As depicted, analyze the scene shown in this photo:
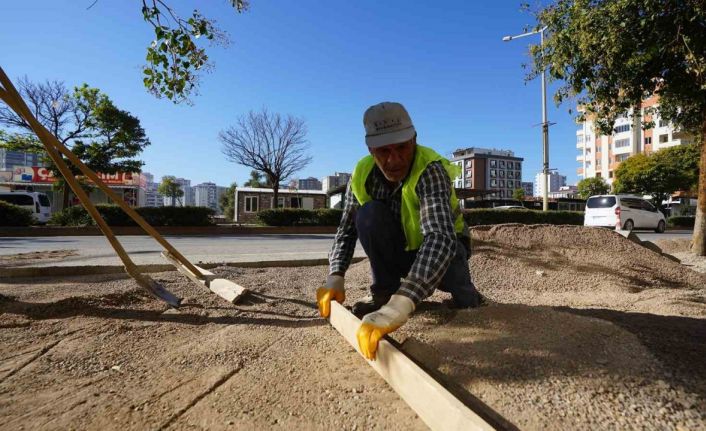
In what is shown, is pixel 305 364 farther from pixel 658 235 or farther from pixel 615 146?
pixel 615 146

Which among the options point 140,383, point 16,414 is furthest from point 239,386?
point 16,414

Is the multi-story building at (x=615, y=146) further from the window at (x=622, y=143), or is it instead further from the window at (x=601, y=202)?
the window at (x=601, y=202)

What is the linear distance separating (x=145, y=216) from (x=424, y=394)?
16989 millimetres

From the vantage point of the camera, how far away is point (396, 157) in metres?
1.95

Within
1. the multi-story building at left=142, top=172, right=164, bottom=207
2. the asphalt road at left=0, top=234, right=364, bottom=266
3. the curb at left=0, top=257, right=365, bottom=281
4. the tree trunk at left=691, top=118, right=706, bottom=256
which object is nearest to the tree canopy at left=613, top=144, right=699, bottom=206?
the tree trunk at left=691, top=118, right=706, bottom=256

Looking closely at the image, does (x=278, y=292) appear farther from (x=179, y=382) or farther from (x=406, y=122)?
(x=406, y=122)

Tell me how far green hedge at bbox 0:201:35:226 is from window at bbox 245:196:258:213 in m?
18.0

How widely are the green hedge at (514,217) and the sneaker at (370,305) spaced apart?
49.9ft

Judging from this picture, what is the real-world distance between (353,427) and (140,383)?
962mm

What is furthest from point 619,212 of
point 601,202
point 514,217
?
point 514,217

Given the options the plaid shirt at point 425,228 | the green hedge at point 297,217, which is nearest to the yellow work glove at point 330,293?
the plaid shirt at point 425,228

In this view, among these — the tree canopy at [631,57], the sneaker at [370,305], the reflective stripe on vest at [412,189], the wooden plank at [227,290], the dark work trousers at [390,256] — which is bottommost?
the wooden plank at [227,290]

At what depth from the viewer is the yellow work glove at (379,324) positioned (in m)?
1.53

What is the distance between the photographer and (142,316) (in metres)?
2.71
